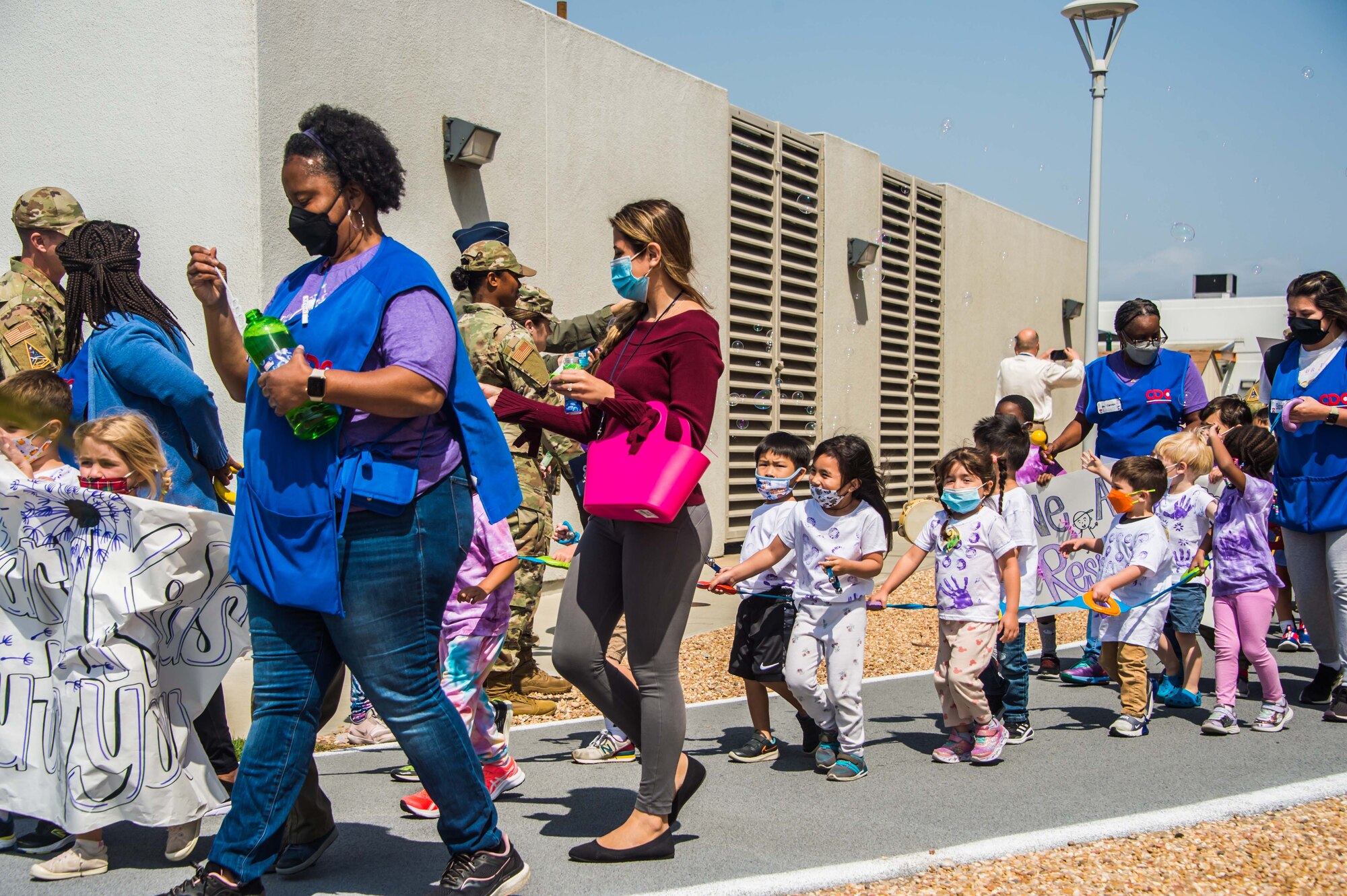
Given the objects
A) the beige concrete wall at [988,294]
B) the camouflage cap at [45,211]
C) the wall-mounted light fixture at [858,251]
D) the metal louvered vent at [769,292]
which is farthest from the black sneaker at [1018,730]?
the beige concrete wall at [988,294]

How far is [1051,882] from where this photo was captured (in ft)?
11.7

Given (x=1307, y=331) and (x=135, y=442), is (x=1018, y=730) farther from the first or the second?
(x=135, y=442)

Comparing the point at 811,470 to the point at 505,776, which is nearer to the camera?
the point at 505,776

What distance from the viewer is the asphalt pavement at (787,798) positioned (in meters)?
3.64

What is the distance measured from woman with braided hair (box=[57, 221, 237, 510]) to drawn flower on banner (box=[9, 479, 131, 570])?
0.43 m

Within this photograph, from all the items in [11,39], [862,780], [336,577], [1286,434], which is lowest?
[862,780]

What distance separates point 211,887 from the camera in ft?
9.73

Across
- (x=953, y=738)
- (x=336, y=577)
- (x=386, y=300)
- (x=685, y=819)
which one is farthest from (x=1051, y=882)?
(x=386, y=300)

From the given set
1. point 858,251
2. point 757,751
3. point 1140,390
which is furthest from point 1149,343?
point 858,251

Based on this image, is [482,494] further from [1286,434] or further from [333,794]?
[1286,434]

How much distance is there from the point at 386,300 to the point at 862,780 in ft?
9.65

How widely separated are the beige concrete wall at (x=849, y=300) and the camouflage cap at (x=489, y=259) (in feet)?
28.1

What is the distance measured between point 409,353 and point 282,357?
12.3 inches

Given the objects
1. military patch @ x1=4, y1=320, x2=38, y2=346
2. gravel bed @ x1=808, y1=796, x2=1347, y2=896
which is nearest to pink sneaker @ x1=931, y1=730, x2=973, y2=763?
gravel bed @ x1=808, y1=796, x2=1347, y2=896
